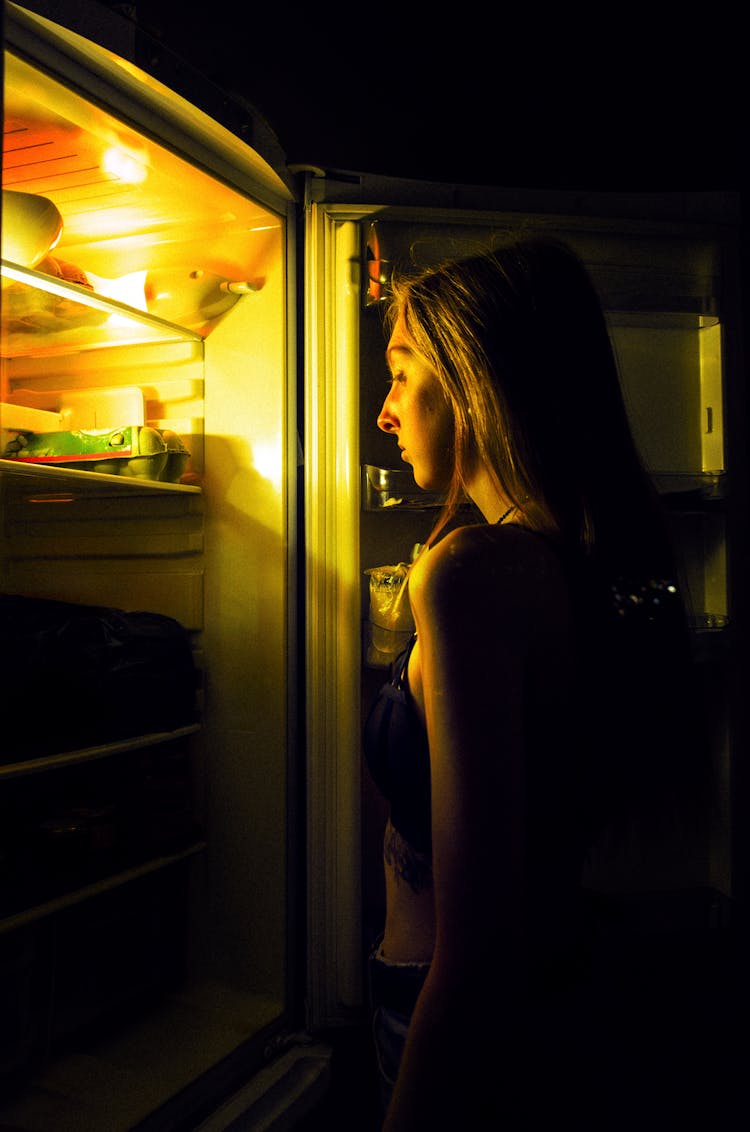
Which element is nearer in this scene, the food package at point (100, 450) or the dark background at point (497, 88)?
the food package at point (100, 450)

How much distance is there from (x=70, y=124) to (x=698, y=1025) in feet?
7.32

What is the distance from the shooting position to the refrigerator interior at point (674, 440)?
5.88ft

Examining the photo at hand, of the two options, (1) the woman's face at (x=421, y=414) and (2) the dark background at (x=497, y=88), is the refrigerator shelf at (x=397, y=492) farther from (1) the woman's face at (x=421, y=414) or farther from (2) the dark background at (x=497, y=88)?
(2) the dark background at (x=497, y=88)

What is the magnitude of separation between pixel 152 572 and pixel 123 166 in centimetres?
90

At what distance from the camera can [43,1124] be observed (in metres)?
1.38

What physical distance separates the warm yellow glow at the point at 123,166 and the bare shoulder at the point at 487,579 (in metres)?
1.12

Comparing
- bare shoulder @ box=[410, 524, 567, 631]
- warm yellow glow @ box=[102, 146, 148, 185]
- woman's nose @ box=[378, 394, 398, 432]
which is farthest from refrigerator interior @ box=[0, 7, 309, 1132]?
bare shoulder @ box=[410, 524, 567, 631]

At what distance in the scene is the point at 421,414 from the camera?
1.01 metres

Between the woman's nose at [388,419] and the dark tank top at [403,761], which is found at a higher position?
the woman's nose at [388,419]

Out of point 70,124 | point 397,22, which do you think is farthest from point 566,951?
point 397,22

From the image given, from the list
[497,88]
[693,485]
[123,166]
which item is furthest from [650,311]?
[123,166]

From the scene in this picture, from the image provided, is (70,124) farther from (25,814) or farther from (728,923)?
(728,923)

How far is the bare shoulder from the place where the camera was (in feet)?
2.13

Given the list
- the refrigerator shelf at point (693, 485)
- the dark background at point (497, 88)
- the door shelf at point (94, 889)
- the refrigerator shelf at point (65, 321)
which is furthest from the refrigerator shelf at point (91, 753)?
the dark background at point (497, 88)
